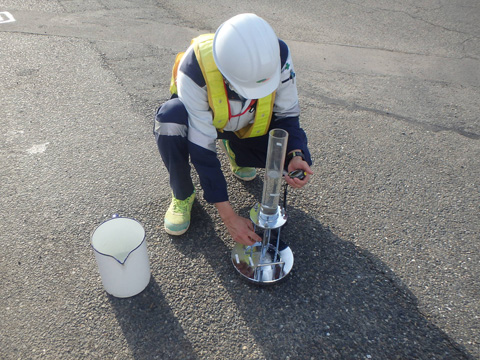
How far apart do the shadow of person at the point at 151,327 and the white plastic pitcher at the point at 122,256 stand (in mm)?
53

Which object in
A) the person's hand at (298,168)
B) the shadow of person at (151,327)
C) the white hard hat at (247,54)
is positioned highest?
the white hard hat at (247,54)

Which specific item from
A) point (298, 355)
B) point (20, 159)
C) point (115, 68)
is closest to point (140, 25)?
point (115, 68)

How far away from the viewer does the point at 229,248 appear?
2.37 meters

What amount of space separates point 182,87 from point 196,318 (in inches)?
45.7

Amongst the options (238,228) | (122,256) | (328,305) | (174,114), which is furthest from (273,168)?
(122,256)

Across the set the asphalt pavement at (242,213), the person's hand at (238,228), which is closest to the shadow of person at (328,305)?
the asphalt pavement at (242,213)

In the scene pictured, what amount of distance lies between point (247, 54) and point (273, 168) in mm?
523

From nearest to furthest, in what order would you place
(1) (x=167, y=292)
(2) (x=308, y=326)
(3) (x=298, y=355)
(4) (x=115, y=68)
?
(3) (x=298, y=355) < (2) (x=308, y=326) < (1) (x=167, y=292) < (4) (x=115, y=68)

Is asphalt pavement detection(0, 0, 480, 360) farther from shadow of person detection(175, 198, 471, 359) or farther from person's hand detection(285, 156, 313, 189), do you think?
person's hand detection(285, 156, 313, 189)

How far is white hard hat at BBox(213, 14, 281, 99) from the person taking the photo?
1.80m

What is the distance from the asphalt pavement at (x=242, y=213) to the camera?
1.93m

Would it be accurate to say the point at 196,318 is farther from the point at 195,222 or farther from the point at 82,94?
the point at 82,94

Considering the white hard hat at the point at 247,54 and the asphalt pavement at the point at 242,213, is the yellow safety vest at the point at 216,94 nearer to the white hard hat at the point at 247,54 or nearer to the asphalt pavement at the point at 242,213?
the white hard hat at the point at 247,54

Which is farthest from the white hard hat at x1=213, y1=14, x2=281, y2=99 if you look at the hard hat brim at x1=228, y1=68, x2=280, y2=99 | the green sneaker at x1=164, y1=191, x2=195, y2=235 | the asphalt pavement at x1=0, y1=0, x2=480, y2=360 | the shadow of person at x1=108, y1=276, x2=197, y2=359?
the shadow of person at x1=108, y1=276, x2=197, y2=359
